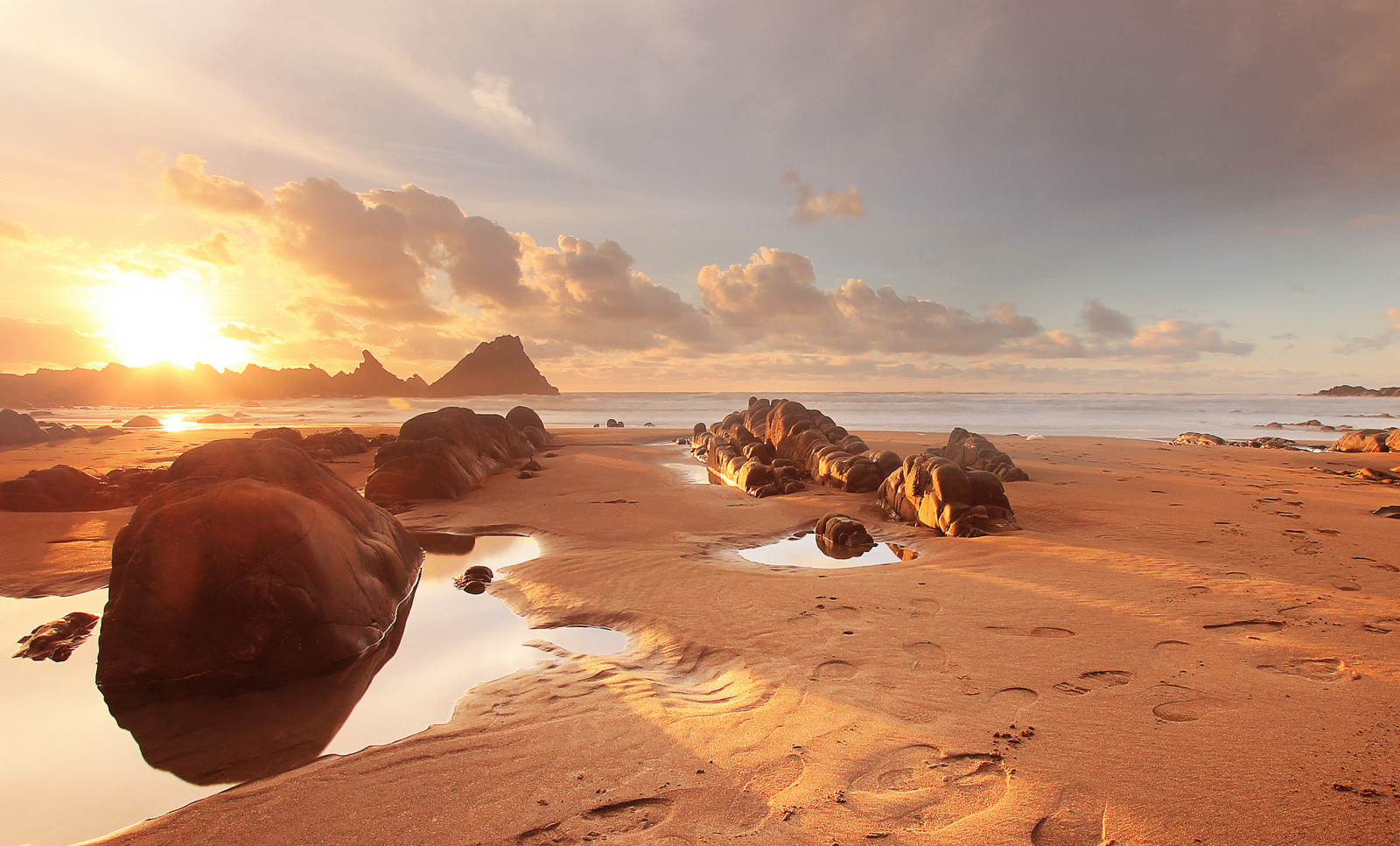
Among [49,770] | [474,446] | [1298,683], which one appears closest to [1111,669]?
[1298,683]

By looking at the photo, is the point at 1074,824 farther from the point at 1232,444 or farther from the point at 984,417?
the point at 984,417

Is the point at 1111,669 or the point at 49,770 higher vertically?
the point at 1111,669

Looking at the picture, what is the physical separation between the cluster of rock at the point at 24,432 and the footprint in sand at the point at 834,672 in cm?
2841

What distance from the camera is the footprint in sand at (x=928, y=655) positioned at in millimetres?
3615

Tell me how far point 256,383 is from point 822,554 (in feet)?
291

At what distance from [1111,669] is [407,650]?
15.1 feet

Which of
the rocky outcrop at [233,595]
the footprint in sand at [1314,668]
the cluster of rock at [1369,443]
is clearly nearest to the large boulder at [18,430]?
the rocky outcrop at [233,595]

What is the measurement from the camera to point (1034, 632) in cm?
415

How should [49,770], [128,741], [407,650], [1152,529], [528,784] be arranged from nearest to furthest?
[528,784]
[49,770]
[128,741]
[407,650]
[1152,529]

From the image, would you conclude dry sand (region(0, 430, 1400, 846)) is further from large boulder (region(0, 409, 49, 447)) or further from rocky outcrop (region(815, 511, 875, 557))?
large boulder (region(0, 409, 49, 447))

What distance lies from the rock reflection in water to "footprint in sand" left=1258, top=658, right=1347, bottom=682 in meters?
5.22

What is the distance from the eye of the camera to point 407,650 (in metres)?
4.30

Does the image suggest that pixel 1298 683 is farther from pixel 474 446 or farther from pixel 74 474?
pixel 74 474

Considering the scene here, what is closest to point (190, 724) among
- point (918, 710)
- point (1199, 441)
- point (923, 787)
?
point (923, 787)
